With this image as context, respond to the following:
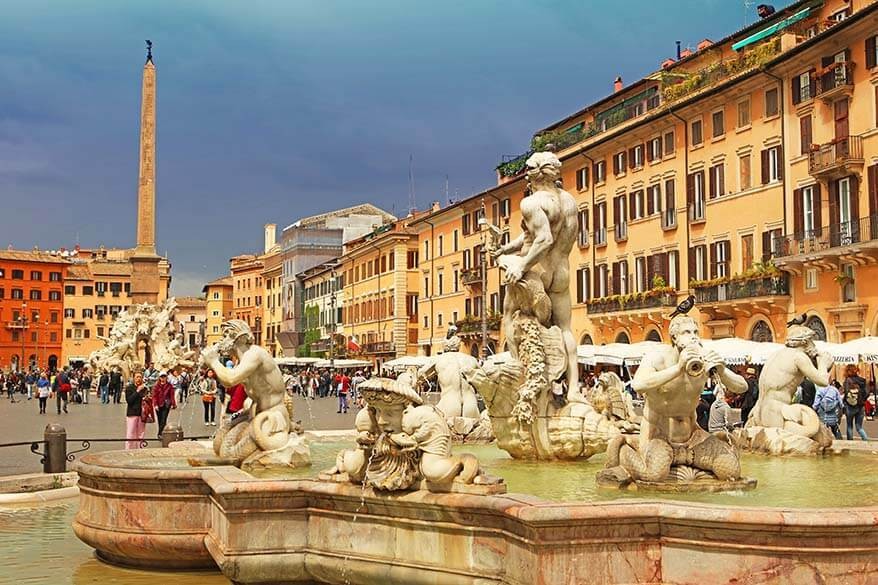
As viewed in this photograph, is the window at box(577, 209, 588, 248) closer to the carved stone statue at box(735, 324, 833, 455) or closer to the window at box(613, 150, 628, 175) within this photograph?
the window at box(613, 150, 628, 175)

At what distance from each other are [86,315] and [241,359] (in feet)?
382

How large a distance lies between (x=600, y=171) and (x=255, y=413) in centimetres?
4262

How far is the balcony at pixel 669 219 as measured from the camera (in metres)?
43.6

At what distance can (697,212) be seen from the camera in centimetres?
4200

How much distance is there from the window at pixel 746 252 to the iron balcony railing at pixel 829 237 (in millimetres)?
2022

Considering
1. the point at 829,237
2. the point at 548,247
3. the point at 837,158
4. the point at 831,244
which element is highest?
the point at 837,158

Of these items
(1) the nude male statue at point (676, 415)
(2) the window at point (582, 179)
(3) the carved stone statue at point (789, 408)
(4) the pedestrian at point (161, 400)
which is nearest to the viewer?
(1) the nude male statue at point (676, 415)

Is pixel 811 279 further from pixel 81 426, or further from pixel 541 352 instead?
pixel 541 352

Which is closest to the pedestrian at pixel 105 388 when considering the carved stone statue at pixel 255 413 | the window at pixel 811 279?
the window at pixel 811 279

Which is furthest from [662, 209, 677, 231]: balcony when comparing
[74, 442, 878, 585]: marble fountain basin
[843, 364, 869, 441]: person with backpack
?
[74, 442, 878, 585]: marble fountain basin

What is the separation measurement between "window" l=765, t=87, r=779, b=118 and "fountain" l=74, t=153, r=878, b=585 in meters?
30.4

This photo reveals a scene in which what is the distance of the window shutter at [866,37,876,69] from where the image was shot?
32.1 metres

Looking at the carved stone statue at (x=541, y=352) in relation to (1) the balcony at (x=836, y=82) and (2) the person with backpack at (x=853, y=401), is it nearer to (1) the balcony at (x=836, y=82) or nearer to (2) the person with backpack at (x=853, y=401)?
(2) the person with backpack at (x=853, y=401)

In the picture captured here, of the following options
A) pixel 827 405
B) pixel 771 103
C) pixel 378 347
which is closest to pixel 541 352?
pixel 827 405
